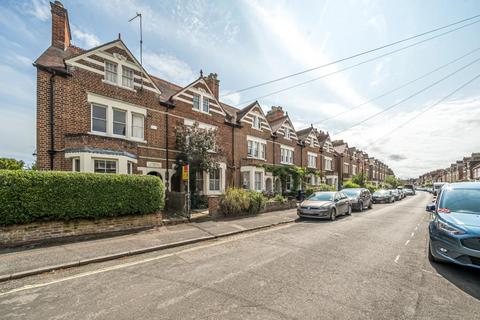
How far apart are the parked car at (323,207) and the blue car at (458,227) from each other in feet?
18.1

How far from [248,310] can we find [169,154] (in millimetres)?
12682

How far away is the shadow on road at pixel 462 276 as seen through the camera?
411 cm

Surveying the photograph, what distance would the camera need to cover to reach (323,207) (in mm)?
11812

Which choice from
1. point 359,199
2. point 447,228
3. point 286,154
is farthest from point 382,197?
point 447,228

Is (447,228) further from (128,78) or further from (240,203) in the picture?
(128,78)

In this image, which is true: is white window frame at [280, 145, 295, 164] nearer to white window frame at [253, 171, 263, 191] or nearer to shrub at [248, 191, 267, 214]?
white window frame at [253, 171, 263, 191]

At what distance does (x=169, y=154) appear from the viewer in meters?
14.8

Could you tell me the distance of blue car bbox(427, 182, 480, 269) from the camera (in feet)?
14.9

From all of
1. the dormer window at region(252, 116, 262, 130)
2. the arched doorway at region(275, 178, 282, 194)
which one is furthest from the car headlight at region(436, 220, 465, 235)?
the arched doorway at region(275, 178, 282, 194)

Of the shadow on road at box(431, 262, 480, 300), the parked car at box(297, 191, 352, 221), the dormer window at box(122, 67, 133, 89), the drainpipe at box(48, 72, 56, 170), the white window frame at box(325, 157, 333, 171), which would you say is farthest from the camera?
the white window frame at box(325, 157, 333, 171)

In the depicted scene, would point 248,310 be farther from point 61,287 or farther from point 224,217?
point 224,217

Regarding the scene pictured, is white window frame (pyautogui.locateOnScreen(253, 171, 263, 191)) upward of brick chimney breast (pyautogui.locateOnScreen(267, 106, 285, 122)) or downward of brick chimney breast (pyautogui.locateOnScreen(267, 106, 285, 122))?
downward

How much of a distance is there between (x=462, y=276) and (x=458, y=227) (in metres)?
1.00

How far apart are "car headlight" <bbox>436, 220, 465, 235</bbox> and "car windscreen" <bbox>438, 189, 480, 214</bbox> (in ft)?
2.91
